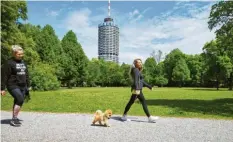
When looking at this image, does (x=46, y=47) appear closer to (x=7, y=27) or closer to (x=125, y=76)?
(x=7, y=27)

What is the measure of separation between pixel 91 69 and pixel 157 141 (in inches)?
3434

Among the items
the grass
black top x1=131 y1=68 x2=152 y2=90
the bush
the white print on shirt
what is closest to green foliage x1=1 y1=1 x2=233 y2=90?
the bush

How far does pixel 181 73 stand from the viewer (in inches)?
3617

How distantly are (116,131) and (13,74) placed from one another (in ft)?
11.3

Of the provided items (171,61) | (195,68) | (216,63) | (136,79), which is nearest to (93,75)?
(171,61)

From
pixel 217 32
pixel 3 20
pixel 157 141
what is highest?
pixel 3 20

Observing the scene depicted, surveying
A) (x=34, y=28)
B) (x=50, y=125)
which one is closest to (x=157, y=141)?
Answer: (x=50, y=125)

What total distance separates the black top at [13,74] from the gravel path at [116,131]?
1.24m

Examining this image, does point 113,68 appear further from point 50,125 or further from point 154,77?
point 50,125

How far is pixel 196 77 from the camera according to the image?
9375 cm

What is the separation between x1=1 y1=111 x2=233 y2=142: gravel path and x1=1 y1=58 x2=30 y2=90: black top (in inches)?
48.7

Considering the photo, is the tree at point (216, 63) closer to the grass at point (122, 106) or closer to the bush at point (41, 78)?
the bush at point (41, 78)

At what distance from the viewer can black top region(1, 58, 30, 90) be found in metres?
9.59

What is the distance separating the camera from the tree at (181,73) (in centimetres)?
9219
